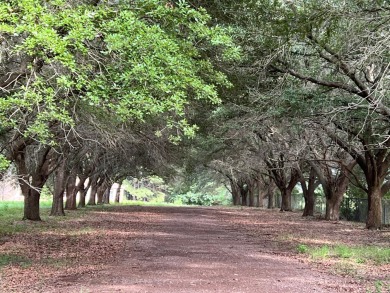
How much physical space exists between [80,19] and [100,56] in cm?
210

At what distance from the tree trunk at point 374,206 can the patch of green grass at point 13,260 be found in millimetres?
15481

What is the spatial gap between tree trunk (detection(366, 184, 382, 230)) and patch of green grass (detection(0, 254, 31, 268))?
50.8 feet

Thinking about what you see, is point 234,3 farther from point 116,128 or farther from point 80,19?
point 116,128

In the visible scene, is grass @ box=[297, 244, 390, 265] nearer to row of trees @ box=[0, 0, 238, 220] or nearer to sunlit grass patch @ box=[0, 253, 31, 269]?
row of trees @ box=[0, 0, 238, 220]

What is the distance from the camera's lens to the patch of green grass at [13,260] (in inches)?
398

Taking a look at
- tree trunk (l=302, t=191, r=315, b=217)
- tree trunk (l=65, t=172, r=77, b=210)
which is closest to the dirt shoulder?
tree trunk (l=65, t=172, r=77, b=210)

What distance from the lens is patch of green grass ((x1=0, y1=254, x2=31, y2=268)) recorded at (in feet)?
33.1

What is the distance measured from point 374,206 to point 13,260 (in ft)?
52.6

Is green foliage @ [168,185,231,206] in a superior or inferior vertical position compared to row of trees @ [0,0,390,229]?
inferior

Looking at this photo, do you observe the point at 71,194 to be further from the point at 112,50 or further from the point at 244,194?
the point at 244,194

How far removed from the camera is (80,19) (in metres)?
7.41

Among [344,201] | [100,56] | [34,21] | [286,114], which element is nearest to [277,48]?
[286,114]

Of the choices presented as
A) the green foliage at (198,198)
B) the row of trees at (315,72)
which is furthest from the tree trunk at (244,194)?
the row of trees at (315,72)

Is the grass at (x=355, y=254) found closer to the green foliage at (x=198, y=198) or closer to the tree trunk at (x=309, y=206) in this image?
the tree trunk at (x=309, y=206)
